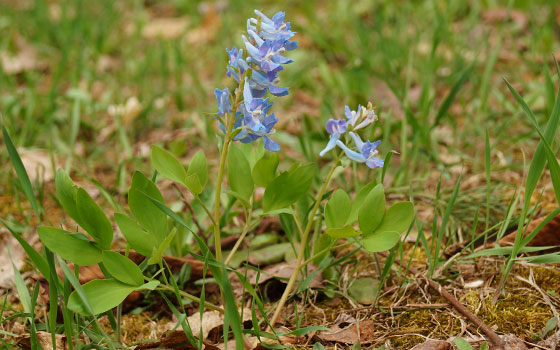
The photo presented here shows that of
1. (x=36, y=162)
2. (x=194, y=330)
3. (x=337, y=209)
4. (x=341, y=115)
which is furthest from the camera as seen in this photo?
(x=341, y=115)

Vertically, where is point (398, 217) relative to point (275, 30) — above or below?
below

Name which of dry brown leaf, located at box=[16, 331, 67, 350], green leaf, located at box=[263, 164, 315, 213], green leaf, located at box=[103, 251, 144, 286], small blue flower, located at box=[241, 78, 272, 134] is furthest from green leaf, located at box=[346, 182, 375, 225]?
dry brown leaf, located at box=[16, 331, 67, 350]

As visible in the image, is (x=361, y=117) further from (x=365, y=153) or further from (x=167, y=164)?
(x=167, y=164)

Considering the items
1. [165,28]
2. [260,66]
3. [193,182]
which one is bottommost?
[193,182]

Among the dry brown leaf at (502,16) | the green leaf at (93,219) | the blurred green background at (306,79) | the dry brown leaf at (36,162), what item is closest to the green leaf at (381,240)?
the green leaf at (93,219)

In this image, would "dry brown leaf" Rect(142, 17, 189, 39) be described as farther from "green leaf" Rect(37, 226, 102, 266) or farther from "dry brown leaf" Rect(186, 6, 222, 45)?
"green leaf" Rect(37, 226, 102, 266)

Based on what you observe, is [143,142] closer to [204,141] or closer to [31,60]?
[204,141]

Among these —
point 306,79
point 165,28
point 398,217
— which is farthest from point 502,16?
point 398,217
